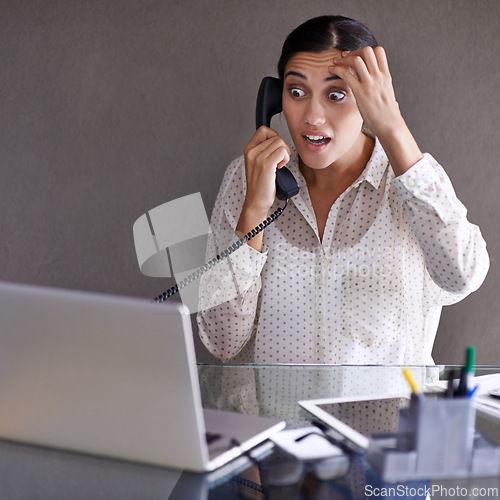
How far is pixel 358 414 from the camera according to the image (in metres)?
0.86

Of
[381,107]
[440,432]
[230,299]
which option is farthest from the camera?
[230,299]

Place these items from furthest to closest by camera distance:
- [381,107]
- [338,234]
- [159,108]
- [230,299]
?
[159,108] < [338,234] < [230,299] < [381,107]

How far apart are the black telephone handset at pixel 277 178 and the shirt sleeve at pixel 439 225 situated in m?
0.27

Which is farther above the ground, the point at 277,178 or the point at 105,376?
the point at 277,178

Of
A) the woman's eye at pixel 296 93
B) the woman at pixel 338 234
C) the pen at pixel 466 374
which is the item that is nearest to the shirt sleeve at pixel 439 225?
the woman at pixel 338 234

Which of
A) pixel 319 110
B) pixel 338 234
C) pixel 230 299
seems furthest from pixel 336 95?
pixel 230 299

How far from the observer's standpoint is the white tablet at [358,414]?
0.76m

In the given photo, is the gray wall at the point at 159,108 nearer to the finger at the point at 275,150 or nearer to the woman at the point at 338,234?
the woman at the point at 338,234

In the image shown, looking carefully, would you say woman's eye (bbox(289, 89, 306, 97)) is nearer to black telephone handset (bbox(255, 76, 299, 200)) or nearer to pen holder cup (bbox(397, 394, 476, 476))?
black telephone handset (bbox(255, 76, 299, 200))

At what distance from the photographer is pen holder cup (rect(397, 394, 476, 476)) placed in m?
0.62

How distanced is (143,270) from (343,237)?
0.62m

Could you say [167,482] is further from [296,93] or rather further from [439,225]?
[296,93]

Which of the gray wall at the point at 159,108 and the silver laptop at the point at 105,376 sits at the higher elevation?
the gray wall at the point at 159,108

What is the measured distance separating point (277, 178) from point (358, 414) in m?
0.77
